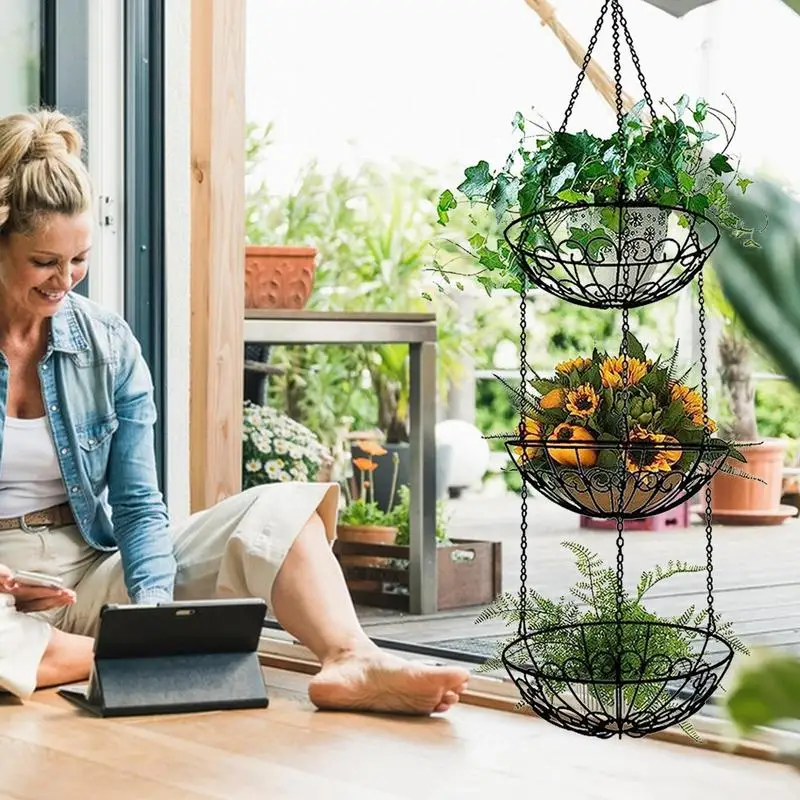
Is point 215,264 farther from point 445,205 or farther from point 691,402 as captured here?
point 691,402

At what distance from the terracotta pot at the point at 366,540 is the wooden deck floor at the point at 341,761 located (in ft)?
3.90

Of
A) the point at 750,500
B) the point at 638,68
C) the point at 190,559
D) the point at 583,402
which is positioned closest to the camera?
the point at 638,68

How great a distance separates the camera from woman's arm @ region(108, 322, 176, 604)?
7.52ft

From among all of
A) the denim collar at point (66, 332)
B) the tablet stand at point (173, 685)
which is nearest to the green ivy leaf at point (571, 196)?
the tablet stand at point (173, 685)

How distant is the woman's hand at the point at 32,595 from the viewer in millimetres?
2184

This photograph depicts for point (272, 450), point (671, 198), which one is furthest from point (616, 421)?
point (272, 450)

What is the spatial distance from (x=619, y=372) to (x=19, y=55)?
72.6 inches

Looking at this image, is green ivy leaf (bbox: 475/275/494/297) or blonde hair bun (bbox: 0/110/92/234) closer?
green ivy leaf (bbox: 475/275/494/297)

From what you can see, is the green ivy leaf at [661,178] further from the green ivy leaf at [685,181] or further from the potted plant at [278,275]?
the potted plant at [278,275]

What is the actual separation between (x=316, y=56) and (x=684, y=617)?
13.4ft

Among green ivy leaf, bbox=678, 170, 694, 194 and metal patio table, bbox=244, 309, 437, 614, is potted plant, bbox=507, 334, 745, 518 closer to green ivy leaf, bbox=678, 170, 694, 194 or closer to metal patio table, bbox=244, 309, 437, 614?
green ivy leaf, bbox=678, 170, 694, 194

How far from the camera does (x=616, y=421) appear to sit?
1.49 meters

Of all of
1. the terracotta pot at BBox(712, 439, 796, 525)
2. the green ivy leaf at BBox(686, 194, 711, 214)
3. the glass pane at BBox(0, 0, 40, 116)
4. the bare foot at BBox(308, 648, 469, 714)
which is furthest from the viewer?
the terracotta pot at BBox(712, 439, 796, 525)

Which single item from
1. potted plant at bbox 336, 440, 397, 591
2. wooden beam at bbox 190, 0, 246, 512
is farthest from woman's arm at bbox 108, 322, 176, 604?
potted plant at bbox 336, 440, 397, 591
